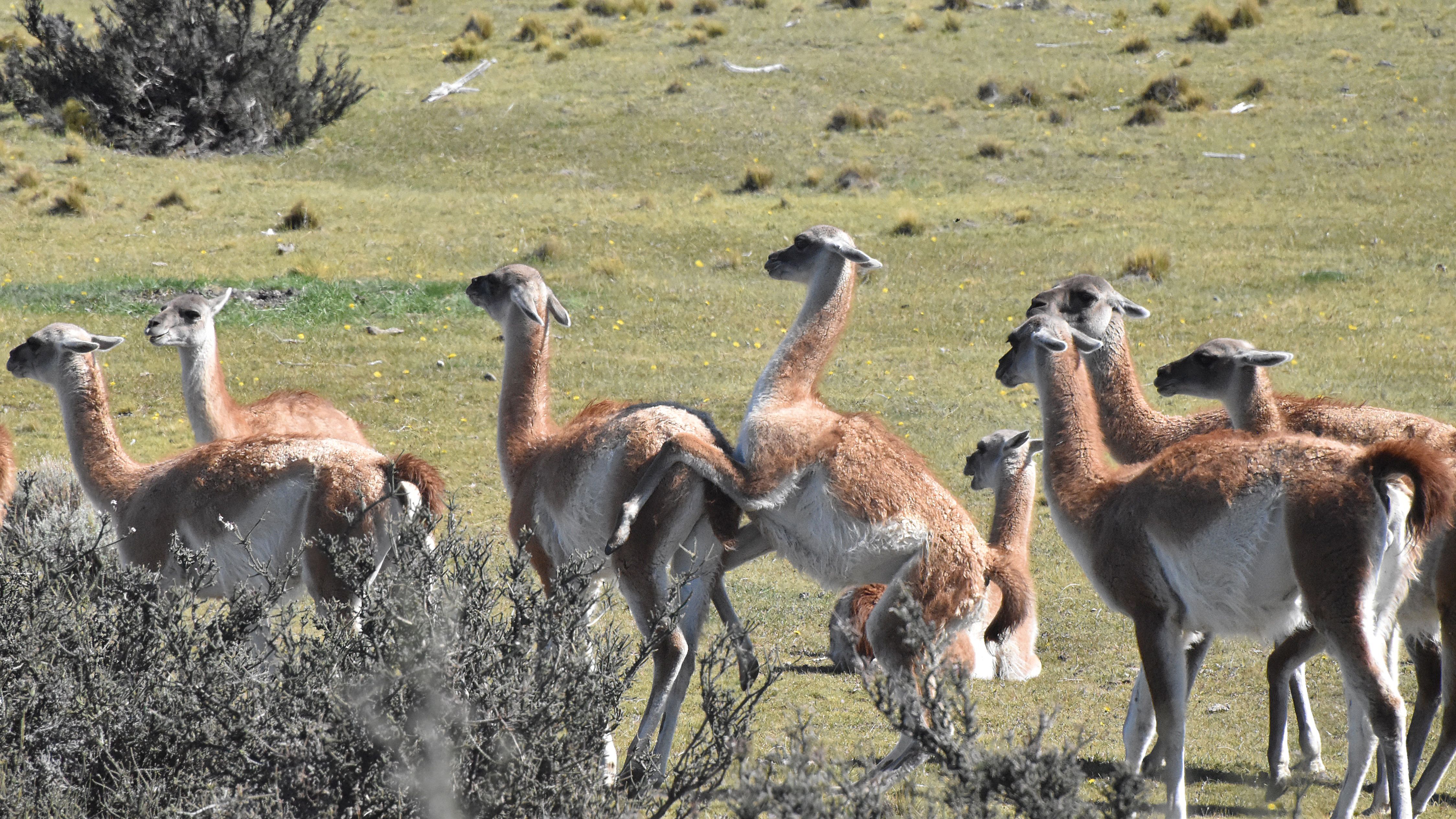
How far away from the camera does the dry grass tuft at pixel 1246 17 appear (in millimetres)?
26469

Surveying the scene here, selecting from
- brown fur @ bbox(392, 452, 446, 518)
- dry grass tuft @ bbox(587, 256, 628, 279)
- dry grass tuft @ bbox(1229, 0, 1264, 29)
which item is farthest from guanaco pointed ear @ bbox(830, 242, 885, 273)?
dry grass tuft @ bbox(1229, 0, 1264, 29)

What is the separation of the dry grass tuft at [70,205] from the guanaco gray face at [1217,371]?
619 inches

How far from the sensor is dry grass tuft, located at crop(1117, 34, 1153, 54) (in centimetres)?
2555

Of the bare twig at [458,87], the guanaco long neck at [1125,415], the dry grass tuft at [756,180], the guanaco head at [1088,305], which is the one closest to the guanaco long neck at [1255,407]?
the guanaco long neck at [1125,415]

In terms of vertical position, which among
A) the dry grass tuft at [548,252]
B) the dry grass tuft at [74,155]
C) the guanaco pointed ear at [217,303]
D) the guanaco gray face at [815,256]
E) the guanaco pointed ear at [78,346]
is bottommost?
the dry grass tuft at [548,252]

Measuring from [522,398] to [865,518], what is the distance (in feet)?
6.82

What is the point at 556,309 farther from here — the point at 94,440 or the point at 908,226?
the point at 908,226

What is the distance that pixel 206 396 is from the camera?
25.6ft

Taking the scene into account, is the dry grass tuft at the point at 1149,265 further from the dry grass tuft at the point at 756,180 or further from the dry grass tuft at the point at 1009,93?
the dry grass tuft at the point at 1009,93

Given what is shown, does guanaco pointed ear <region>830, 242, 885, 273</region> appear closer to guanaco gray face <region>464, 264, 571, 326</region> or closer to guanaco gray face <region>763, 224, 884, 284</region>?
guanaco gray face <region>763, 224, 884, 284</region>

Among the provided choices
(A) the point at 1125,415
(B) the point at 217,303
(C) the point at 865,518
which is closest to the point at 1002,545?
(A) the point at 1125,415

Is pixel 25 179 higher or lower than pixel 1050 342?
lower

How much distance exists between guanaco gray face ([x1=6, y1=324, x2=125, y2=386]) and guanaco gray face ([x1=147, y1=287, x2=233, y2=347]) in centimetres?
43

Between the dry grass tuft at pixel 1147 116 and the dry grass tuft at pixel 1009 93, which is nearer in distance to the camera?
the dry grass tuft at pixel 1147 116
